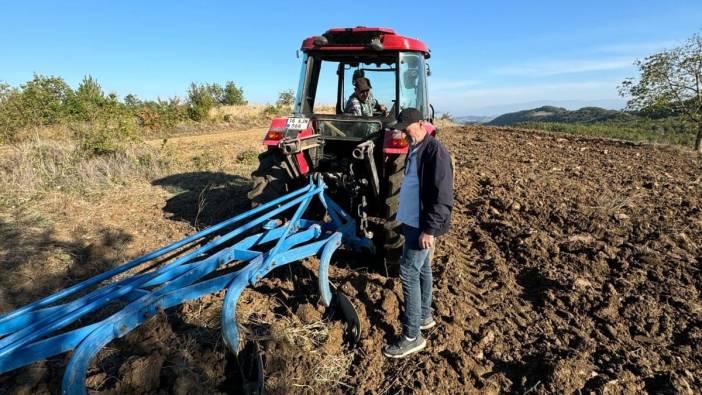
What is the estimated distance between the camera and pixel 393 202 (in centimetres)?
358

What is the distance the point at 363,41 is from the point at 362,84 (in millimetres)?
576

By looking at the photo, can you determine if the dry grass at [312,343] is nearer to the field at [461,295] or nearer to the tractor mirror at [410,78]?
the field at [461,295]

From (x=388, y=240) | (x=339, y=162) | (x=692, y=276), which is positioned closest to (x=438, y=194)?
(x=388, y=240)

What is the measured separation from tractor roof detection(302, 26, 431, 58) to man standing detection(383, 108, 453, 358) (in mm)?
1572

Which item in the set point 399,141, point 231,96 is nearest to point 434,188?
point 399,141

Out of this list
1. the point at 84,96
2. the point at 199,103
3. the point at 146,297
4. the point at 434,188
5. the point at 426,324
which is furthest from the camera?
the point at 199,103

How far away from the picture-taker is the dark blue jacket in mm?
2588

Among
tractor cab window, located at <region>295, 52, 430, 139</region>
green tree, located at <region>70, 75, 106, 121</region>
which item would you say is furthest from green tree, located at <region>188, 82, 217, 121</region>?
tractor cab window, located at <region>295, 52, 430, 139</region>

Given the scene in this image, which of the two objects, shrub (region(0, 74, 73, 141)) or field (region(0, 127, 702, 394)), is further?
shrub (region(0, 74, 73, 141))

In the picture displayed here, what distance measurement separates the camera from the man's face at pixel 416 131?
8.74 feet

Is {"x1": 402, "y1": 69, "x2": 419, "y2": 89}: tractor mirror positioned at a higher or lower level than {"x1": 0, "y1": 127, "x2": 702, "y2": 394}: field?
higher

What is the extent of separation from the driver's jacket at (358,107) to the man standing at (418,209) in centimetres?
194

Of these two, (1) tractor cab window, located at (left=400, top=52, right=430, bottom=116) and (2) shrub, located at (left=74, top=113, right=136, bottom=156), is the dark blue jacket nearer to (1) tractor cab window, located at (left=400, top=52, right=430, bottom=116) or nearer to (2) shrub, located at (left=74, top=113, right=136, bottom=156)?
(1) tractor cab window, located at (left=400, top=52, right=430, bottom=116)

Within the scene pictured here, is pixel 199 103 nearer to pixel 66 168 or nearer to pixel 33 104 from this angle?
pixel 33 104
